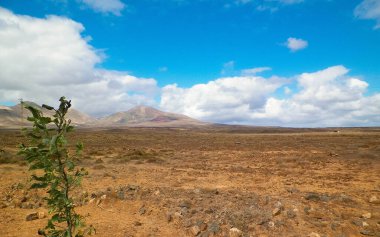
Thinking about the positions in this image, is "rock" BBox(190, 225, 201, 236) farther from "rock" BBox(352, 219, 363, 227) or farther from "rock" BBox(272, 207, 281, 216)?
"rock" BBox(352, 219, 363, 227)

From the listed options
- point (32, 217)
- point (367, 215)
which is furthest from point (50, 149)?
point (367, 215)

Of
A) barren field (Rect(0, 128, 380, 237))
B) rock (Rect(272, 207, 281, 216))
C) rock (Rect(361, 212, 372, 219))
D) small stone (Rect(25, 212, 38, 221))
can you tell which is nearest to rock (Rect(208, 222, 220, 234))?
barren field (Rect(0, 128, 380, 237))

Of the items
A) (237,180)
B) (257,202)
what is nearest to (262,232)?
(257,202)

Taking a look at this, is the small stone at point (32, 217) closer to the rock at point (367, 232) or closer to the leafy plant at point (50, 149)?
the leafy plant at point (50, 149)

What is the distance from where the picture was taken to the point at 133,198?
38.7 ft

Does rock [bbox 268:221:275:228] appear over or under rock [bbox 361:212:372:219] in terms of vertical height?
under

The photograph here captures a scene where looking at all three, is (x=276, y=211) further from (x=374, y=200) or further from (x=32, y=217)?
(x=32, y=217)

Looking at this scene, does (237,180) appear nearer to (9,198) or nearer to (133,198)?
(133,198)

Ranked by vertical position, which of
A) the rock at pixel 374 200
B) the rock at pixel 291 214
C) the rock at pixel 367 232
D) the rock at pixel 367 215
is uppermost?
the rock at pixel 374 200

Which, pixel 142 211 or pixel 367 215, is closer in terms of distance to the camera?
pixel 367 215

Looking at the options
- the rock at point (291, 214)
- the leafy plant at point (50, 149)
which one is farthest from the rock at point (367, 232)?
the leafy plant at point (50, 149)

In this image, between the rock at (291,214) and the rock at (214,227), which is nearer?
the rock at (214,227)

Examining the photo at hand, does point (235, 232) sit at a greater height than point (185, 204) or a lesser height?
lesser

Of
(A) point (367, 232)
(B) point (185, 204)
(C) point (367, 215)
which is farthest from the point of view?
(B) point (185, 204)
